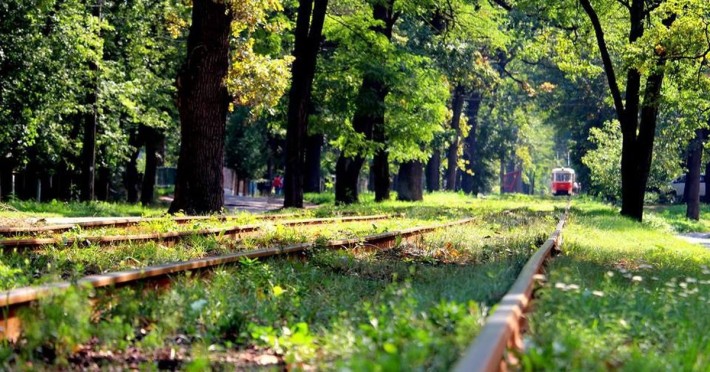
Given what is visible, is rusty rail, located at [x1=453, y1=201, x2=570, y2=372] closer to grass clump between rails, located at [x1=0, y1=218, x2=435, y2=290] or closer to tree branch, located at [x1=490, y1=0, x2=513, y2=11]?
grass clump between rails, located at [x1=0, y1=218, x2=435, y2=290]

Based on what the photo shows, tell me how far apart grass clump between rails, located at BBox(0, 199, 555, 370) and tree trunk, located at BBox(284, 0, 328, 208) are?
50.4 ft

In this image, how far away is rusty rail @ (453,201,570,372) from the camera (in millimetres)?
3082

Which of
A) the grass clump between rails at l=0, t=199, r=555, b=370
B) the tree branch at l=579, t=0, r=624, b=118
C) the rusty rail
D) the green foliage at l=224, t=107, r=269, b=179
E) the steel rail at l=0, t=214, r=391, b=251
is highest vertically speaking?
the tree branch at l=579, t=0, r=624, b=118

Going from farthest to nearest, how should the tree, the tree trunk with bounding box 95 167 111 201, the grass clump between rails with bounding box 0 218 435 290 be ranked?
the tree trunk with bounding box 95 167 111 201
the tree
the grass clump between rails with bounding box 0 218 435 290

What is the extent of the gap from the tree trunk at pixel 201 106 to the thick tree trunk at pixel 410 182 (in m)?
19.9

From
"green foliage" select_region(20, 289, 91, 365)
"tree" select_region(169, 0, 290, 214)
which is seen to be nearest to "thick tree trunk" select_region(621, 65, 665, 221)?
"tree" select_region(169, 0, 290, 214)

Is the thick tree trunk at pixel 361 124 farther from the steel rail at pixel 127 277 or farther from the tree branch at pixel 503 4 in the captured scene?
the steel rail at pixel 127 277

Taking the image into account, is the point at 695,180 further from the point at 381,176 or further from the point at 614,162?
the point at 381,176

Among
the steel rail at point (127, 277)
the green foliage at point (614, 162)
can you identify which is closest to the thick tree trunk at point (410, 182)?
the green foliage at point (614, 162)

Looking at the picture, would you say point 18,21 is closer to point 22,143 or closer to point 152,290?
point 22,143

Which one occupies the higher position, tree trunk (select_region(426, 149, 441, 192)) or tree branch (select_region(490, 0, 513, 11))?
tree branch (select_region(490, 0, 513, 11))

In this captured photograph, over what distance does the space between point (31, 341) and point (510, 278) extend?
371 cm

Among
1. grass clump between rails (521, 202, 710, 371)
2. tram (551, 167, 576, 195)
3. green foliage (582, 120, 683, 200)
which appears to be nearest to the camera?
grass clump between rails (521, 202, 710, 371)

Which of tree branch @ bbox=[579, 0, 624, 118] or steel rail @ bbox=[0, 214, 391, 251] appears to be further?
tree branch @ bbox=[579, 0, 624, 118]
